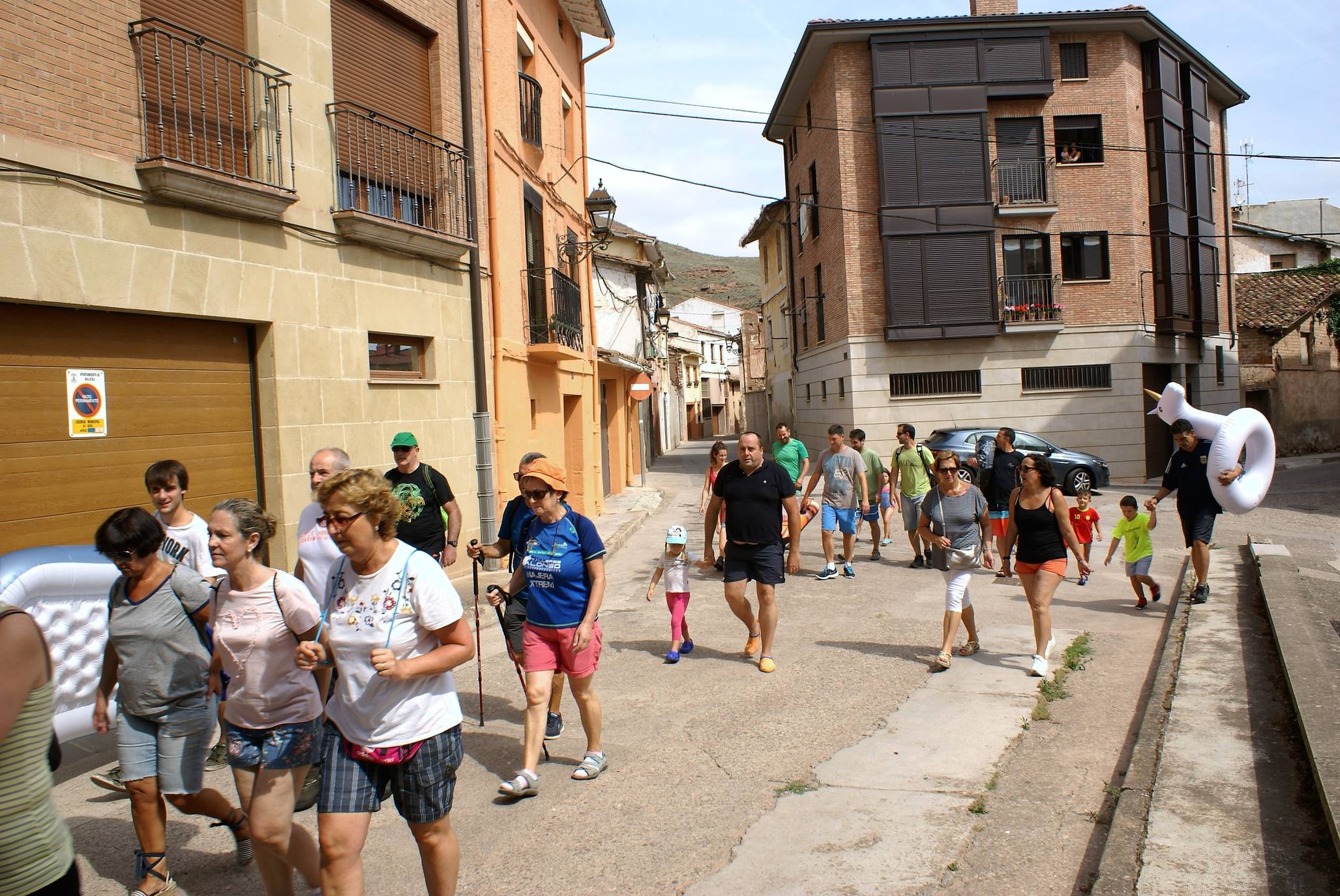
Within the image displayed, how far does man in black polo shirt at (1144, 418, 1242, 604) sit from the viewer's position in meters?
8.47

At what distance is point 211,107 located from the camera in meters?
7.64

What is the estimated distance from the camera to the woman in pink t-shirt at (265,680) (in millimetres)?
3408

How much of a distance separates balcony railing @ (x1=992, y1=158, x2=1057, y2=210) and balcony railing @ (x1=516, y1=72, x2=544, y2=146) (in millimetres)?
14913

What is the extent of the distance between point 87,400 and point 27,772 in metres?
4.87

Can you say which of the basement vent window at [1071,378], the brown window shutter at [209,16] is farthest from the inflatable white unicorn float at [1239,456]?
the basement vent window at [1071,378]

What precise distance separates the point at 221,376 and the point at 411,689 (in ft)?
17.9

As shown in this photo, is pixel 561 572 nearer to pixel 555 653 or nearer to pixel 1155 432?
pixel 555 653

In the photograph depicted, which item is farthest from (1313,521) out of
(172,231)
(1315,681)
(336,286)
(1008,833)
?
(172,231)

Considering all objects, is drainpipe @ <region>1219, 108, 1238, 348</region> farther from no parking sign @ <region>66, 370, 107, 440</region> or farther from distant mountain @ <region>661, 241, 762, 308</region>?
distant mountain @ <region>661, 241, 762, 308</region>

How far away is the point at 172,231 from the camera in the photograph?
22.9 ft

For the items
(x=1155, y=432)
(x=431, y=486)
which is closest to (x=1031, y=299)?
(x=1155, y=432)

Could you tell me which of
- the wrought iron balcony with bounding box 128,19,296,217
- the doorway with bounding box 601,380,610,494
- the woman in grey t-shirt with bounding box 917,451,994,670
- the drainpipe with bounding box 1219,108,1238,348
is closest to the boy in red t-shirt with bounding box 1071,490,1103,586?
the woman in grey t-shirt with bounding box 917,451,994,670

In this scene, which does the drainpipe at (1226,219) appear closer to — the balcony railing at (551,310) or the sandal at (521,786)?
the balcony railing at (551,310)

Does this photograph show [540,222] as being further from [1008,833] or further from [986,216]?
[986,216]
